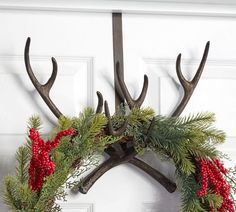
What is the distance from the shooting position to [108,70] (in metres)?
1.37

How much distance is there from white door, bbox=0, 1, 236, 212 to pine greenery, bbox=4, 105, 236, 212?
0.06m

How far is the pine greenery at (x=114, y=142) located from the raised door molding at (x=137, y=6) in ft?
0.84

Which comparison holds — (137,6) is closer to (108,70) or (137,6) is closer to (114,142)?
(108,70)

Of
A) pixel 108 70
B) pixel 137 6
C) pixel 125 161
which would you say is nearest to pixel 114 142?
pixel 125 161

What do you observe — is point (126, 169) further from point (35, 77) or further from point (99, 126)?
point (35, 77)

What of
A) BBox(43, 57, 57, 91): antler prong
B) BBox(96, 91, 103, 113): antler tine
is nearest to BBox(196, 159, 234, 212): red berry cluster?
BBox(96, 91, 103, 113): antler tine

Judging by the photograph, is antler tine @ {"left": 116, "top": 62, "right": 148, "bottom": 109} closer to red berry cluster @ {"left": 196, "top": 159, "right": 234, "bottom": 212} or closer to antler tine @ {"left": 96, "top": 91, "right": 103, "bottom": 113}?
antler tine @ {"left": 96, "top": 91, "right": 103, "bottom": 113}

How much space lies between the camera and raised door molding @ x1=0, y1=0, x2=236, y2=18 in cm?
134

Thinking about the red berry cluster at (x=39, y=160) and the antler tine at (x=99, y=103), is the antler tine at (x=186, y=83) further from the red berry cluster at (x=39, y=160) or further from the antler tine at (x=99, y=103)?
the red berry cluster at (x=39, y=160)

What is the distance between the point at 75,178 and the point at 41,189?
0.18 meters

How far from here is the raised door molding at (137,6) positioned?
1338mm

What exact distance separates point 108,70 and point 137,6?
0.18 meters

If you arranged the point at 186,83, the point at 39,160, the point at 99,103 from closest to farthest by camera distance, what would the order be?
1. the point at 39,160
2. the point at 99,103
3. the point at 186,83

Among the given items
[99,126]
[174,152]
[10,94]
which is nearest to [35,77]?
[10,94]
